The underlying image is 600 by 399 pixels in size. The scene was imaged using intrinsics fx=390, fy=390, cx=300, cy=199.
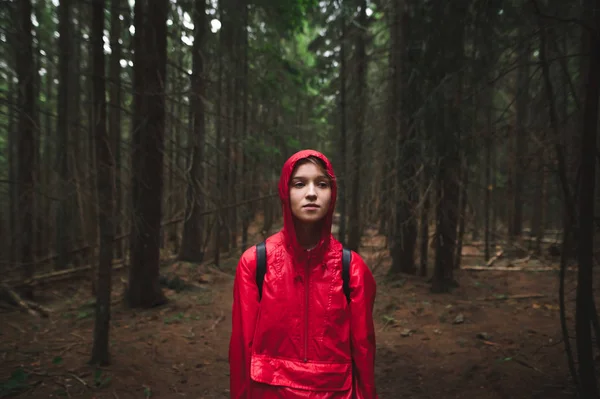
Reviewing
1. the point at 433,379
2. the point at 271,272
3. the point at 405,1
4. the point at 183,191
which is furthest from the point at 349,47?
the point at 271,272

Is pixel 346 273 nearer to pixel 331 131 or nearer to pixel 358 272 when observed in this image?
pixel 358 272

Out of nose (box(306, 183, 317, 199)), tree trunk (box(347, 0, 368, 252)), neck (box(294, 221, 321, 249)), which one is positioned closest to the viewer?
nose (box(306, 183, 317, 199))

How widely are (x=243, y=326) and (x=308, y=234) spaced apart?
27.5 inches

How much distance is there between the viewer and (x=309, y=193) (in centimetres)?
242

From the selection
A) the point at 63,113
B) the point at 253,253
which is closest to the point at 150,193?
the point at 63,113

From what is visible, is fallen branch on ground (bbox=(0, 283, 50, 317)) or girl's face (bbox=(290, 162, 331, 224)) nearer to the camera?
girl's face (bbox=(290, 162, 331, 224))

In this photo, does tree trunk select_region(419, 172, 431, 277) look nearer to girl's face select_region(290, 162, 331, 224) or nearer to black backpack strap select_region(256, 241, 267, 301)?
girl's face select_region(290, 162, 331, 224)

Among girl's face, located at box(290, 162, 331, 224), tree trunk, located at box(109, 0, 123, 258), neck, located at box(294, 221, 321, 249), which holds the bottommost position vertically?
neck, located at box(294, 221, 321, 249)

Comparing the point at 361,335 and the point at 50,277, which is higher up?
the point at 361,335

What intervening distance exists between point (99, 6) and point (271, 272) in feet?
14.1

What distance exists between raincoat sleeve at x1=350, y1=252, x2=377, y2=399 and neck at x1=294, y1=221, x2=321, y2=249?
29 cm

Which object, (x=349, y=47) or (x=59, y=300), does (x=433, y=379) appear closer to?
(x=59, y=300)

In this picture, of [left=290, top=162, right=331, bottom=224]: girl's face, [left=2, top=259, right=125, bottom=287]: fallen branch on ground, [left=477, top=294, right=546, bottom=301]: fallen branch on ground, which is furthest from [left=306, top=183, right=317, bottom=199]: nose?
[left=2, top=259, right=125, bottom=287]: fallen branch on ground

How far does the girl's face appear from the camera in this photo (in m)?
2.42
